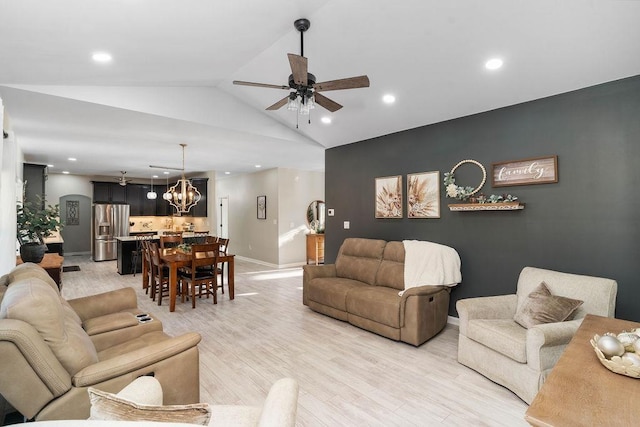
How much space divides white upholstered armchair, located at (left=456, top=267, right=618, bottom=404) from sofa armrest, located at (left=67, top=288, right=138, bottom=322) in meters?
3.14

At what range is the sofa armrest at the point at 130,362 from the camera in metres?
1.57

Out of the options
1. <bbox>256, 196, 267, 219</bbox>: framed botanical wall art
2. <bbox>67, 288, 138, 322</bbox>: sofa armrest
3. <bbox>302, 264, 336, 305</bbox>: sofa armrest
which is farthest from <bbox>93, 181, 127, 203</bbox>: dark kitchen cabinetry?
<bbox>67, 288, 138, 322</bbox>: sofa armrest

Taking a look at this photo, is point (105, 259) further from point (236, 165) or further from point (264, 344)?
point (264, 344)

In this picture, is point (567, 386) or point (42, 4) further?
point (42, 4)

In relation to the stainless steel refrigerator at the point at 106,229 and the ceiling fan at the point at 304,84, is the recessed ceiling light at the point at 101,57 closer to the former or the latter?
the ceiling fan at the point at 304,84

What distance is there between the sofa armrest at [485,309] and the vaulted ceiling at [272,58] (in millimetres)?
2205

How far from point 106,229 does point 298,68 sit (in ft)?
30.9

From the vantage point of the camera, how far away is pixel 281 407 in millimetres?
1167

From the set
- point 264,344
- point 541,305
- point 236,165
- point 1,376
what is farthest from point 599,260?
point 236,165

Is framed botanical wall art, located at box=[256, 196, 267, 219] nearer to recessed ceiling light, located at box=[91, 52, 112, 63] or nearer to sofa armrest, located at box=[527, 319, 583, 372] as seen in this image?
recessed ceiling light, located at box=[91, 52, 112, 63]

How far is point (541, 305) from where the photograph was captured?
270 cm

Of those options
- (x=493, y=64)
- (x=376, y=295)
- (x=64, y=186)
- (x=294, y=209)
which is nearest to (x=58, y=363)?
(x=376, y=295)

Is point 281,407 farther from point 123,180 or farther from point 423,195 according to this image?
point 123,180

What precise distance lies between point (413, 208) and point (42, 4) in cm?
424
